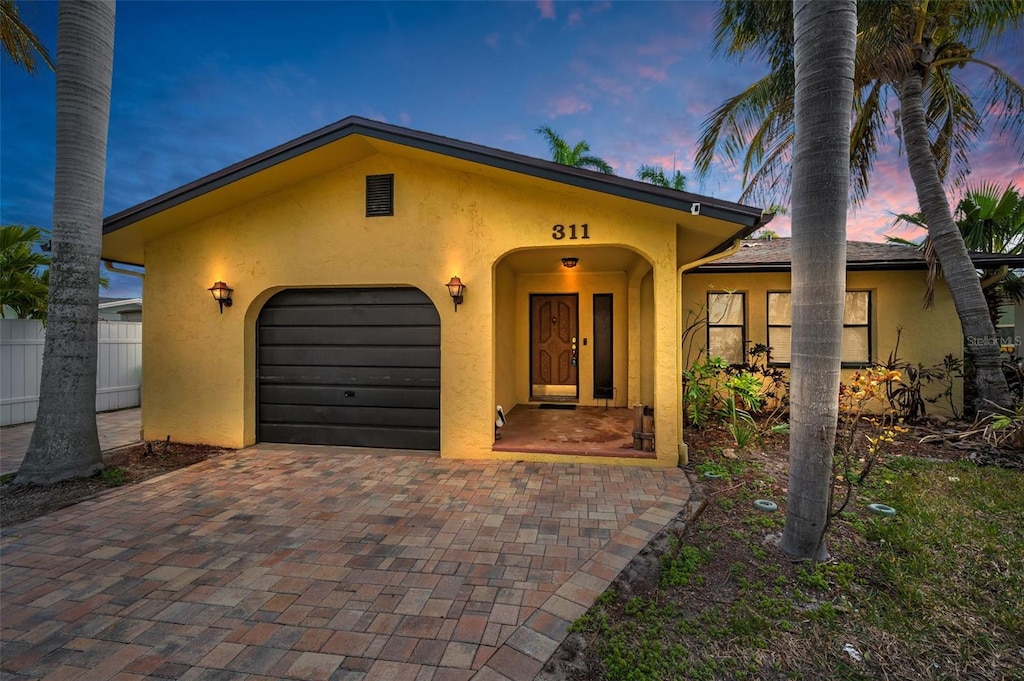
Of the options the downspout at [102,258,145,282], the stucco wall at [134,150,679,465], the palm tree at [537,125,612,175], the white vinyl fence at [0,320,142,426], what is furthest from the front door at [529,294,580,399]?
the palm tree at [537,125,612,175]

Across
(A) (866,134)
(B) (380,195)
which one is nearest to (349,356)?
(B) (380,195)

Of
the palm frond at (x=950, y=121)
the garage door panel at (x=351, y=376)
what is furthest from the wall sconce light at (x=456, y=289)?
the palm frond at (x=950, y=121)

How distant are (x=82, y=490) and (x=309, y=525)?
112 inches

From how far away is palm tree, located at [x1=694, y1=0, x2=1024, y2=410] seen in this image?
5680 millimetres

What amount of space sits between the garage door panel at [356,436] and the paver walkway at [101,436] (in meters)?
2.02

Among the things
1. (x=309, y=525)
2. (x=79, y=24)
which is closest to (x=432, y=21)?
(x=79, y=24)

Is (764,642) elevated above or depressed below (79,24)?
below

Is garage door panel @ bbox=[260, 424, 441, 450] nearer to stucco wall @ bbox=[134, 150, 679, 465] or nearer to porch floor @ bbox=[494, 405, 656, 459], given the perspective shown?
stucco wall @ bbox=[134, 150, 679, 465]

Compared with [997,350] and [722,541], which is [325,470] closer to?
[722,541]

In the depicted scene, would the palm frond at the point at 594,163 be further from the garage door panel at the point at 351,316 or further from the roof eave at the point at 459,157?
the garage door panel at the point at 351,316

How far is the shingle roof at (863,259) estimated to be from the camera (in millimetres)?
6660

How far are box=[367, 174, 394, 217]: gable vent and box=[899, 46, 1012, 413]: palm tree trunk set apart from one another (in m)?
8.04

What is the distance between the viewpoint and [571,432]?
20.0 ft

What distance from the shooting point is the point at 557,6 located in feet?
28.9
